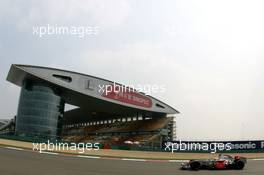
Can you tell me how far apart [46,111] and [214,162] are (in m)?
47.4

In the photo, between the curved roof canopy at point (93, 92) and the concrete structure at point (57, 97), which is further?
the curved roof canopy at point (93, 92)

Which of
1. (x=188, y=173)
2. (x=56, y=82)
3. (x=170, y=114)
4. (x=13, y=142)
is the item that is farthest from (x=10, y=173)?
(x=170, y=114)

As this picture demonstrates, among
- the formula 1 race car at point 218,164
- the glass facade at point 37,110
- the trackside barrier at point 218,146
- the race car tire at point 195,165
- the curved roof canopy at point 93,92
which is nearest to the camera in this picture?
the race car tire at point 195,165

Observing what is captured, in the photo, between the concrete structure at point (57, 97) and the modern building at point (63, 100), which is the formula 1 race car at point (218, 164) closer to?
the modern building at point (63, 100)

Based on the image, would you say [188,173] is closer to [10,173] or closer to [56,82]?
[10,173]

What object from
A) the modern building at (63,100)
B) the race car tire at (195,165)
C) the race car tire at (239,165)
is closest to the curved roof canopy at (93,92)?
the modern building at (63,100)

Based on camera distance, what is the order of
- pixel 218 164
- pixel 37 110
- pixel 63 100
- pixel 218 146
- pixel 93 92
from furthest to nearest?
pixel 63 100, pixel 93 92, pixel 37 110, pixel 218 146, pixel 218 164

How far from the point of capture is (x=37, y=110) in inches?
2498

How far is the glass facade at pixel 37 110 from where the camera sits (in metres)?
63.0

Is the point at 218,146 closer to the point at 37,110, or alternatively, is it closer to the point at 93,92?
the point at 93,92

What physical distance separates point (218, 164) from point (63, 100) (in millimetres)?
52301

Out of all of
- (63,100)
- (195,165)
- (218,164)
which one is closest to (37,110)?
(63,100)

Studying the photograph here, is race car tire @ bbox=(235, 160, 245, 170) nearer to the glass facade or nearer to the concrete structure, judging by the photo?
A: the concrete structure

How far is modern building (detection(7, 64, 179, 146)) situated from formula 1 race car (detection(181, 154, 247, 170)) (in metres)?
38.0
